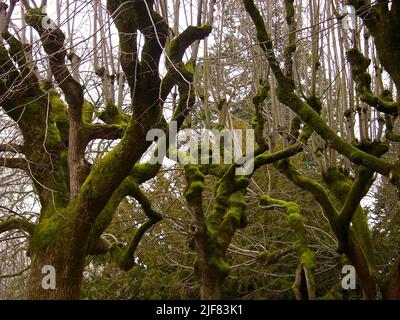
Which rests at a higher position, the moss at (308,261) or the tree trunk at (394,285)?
the moss at (308,261)

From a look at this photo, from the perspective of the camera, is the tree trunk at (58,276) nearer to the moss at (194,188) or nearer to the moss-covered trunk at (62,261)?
the moss-covered trunk at (62,261)

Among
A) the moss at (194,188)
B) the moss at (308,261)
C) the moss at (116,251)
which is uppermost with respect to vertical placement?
the moss at (194,188)

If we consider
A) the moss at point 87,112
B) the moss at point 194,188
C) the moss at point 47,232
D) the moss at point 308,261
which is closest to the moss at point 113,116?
the moss at point 87,112

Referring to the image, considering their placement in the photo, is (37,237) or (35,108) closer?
(37,237)

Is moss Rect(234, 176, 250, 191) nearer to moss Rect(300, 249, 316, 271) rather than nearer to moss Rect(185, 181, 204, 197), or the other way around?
moss Rect(185, 181, 204, 197)

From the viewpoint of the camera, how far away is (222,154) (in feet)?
26.5

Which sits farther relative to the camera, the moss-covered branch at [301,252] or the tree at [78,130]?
the moss-covered branch at [301,252]

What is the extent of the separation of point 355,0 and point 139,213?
745 cm

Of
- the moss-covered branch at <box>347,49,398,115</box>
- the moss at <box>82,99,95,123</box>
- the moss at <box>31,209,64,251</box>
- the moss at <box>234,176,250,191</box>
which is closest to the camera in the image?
the moss at <box>31,209,64,251</box>

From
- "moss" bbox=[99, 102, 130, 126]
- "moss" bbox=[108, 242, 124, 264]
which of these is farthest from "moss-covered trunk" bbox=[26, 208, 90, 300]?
"moss" bbox=[108, 242, 124, 264]

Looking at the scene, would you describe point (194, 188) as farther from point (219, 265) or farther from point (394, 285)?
point (394, 285)

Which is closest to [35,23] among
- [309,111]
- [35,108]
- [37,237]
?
[35,108]
